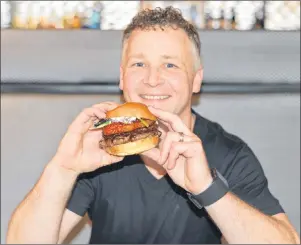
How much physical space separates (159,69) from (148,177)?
0.92 feet

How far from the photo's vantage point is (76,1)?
2.58 m

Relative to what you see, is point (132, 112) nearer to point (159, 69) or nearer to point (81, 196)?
point (159, 69)

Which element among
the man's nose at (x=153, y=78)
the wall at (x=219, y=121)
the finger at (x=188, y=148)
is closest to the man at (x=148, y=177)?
the man's nose at (x=153, y=78)

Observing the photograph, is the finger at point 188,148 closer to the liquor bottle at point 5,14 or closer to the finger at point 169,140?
the finger at point 169,140

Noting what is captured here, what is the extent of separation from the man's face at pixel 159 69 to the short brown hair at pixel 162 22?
2 cm

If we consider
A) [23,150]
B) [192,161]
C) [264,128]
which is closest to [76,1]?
[23,150]

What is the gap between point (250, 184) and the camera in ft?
5.22

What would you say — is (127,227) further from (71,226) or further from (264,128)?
(264,128)

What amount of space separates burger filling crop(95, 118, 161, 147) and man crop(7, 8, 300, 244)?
3 centimetres

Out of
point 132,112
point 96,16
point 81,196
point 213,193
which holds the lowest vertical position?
point 81,196

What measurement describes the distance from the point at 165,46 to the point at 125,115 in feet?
0.78

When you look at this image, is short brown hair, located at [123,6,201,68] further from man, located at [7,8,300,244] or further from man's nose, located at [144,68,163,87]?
man's nose, located at [144,68,163,87]

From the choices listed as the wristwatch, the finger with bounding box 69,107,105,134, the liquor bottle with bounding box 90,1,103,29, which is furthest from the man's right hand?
the liquor bottle with bounding box 90,1,103,29

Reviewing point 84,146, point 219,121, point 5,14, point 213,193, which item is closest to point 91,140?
point 84,146
